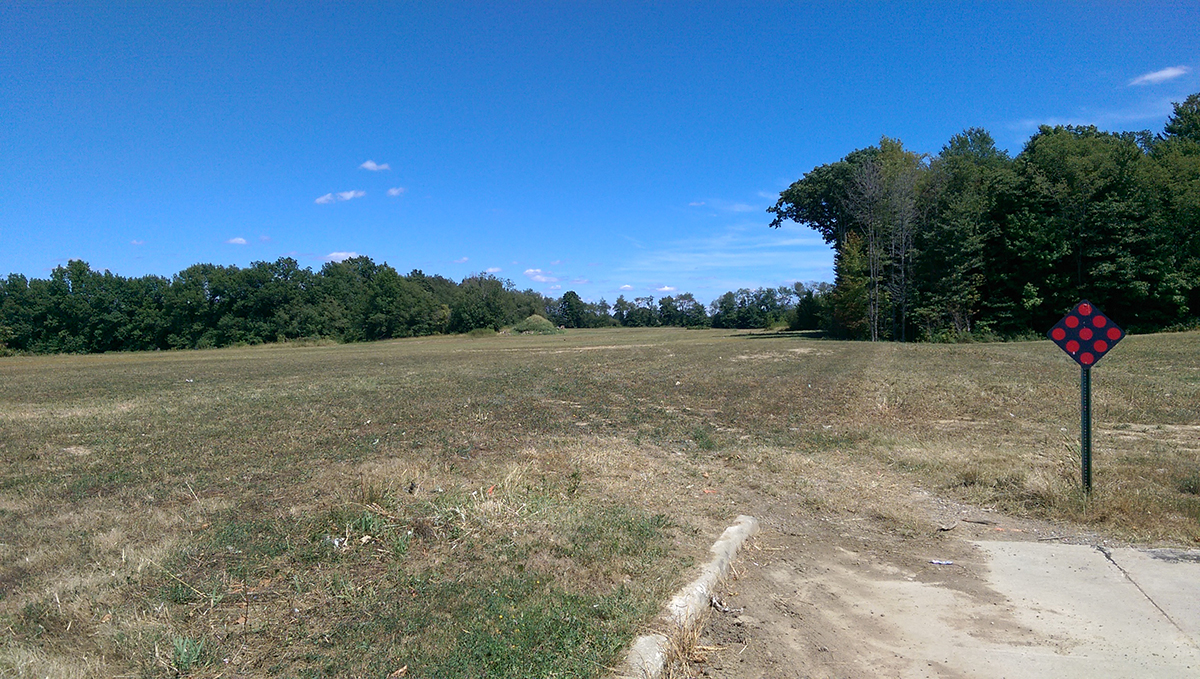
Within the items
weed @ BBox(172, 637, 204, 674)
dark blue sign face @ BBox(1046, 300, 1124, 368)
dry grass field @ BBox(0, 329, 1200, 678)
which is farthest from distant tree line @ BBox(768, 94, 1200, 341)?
weed @ BBox(172, 637, 204, 674)

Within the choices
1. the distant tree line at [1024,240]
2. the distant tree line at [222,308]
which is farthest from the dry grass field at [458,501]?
the distant tree line at [222,308]

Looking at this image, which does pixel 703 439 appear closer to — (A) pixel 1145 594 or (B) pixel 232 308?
(A) pixel 1145 594

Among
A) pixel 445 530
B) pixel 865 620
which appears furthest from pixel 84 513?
pixel 865 620

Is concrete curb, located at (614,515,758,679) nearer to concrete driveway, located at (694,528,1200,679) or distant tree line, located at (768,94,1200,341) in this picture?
concrete driveway, located at (694,528,1200,679)

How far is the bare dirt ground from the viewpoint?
3.60 meters

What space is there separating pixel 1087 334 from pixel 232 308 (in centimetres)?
9182

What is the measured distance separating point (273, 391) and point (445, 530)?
1468 cm

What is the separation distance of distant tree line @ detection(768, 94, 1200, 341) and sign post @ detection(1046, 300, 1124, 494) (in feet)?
127

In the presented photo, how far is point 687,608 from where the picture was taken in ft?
13.2

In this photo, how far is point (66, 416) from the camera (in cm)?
1301

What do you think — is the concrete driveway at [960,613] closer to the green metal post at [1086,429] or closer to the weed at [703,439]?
the green metal post at [1086,429]

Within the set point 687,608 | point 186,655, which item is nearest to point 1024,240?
point 687,608

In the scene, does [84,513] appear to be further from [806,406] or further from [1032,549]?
[806,406]

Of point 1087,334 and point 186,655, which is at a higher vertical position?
point 1087,334
